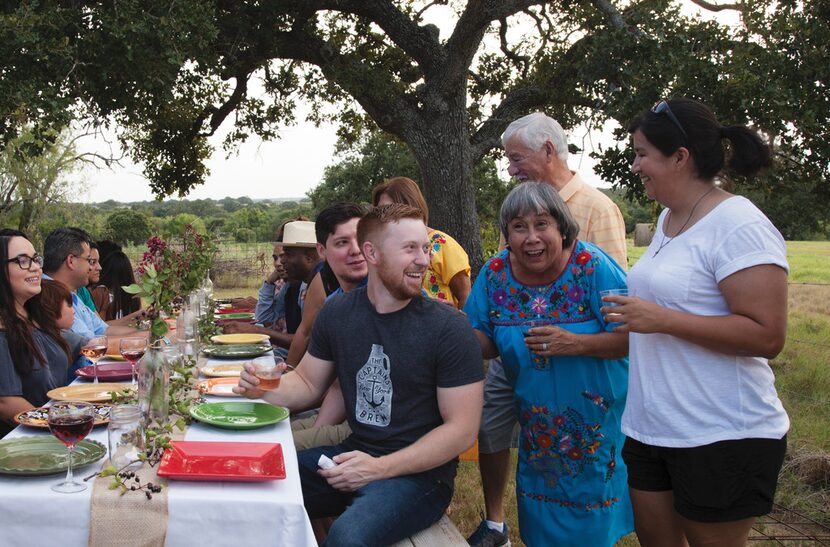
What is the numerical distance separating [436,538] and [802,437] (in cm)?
487

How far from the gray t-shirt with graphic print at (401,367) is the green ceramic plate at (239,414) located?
1.00 ft

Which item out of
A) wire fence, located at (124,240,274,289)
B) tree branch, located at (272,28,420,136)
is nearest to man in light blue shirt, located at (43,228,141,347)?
tree branch, located at (272,28,420,136)

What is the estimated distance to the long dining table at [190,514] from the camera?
1948mm

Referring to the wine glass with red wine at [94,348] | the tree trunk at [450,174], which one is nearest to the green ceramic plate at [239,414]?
the wine glass with red wine at [94,348]

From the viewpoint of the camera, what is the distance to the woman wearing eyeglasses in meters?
3.39

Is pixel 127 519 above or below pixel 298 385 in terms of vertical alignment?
below

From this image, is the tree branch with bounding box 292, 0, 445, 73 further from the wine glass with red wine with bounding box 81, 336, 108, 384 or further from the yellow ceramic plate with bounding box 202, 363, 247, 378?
the wine glass with red wine with bounding box 81, 336, 108, 384

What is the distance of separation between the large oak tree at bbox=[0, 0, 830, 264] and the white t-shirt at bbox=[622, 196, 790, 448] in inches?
243

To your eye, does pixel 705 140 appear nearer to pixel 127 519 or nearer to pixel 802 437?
pixel 127 519

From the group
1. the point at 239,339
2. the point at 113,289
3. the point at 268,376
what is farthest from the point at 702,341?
the point at 113,289

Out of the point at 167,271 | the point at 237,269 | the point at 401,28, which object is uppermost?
the point at 401,28

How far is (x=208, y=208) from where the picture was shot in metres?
36.8

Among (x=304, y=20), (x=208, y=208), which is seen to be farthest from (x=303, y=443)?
(x=208, y=208)

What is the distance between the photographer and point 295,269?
5887mm
